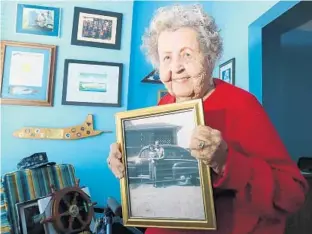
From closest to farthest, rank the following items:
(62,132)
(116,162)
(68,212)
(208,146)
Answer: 1. (208,146)
2. (116,162)
3. (68,212)
4. (62,132)

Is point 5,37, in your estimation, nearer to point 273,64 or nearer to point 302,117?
point 273,64

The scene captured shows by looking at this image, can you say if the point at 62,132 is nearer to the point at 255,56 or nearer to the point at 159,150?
the point at 255,56

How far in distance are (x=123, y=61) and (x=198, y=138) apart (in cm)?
174

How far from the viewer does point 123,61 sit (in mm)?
2109

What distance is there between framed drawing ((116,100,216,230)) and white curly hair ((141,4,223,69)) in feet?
0.37

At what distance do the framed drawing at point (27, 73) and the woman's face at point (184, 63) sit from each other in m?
1.64

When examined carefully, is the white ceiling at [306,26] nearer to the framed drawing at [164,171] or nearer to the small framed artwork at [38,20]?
the small framed artwork at [38,20]

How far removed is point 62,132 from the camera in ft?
6.54

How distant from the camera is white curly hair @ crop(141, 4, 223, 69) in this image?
1.71ft

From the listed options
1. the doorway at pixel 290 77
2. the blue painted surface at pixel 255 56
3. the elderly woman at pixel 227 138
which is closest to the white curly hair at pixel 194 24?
the elderly woman at pixel 227 138

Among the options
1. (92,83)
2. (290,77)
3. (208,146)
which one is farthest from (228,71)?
(208,146)

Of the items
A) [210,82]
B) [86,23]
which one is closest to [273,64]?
[86,23]

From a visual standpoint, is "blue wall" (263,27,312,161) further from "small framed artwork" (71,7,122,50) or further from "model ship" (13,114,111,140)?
"model ship" (13,114,111,140)

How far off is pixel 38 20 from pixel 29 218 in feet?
4.14
